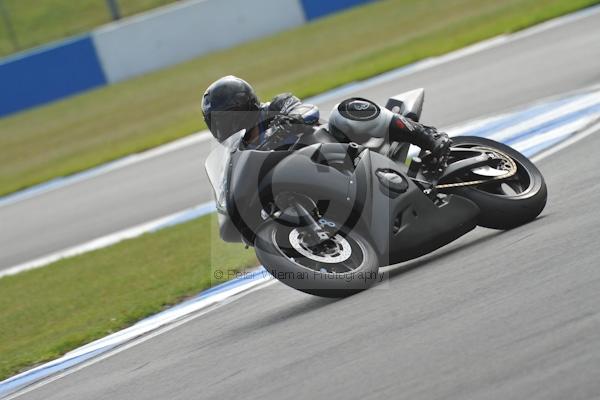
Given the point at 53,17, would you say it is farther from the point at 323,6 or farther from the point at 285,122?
the point at 285,122

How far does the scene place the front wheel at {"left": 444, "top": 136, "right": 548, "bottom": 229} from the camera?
255 inches

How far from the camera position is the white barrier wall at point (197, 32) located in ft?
88.8

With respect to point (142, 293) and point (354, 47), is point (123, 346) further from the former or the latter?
point (354, 47)

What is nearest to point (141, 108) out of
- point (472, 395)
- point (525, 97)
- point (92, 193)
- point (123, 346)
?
point (92, 193)

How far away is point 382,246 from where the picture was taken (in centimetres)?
616

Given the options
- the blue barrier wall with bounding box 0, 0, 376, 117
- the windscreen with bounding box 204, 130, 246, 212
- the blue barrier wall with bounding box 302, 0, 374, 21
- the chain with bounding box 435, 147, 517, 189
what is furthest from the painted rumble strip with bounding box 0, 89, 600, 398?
the blue barrier wall with bounding box 302, 0, 374, 21

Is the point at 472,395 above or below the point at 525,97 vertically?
above

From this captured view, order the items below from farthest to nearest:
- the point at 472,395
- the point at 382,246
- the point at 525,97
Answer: the point at 525,97, the point at 382,246, the point at 472,395

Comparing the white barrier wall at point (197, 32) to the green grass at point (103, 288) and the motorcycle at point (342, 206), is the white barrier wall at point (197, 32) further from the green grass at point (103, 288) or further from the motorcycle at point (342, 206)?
the motorcycle at point (342, 206)

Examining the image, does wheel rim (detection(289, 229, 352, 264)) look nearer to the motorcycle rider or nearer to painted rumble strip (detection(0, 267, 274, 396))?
the motorcycle rider

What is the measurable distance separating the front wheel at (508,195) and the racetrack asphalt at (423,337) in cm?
10

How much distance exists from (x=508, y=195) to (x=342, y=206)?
1107mm

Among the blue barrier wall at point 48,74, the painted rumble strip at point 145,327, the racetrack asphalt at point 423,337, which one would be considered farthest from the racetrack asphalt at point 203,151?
the blue barrier wall at point 48,74

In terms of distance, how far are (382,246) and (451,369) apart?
2104 millimetres
